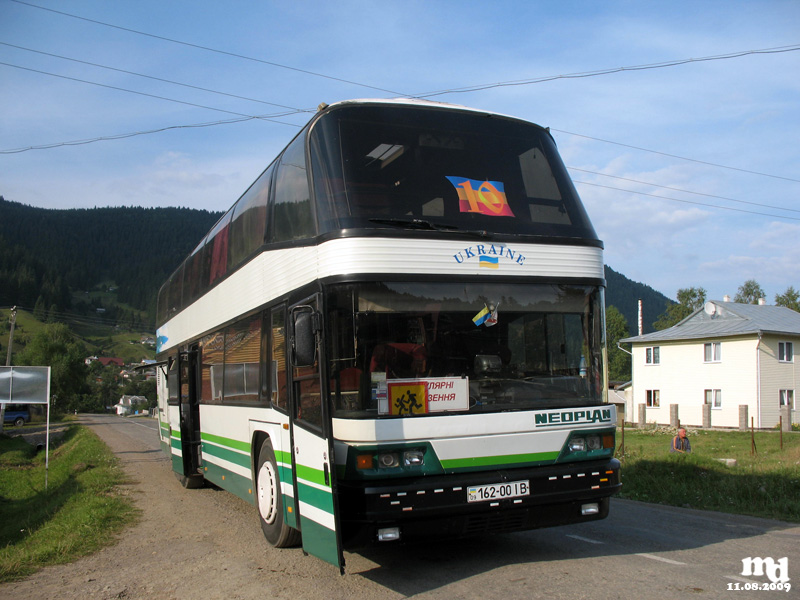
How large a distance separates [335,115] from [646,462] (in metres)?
9.96

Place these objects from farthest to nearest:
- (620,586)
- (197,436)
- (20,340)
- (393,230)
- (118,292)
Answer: (118,292) → (20,340) → (197,436) → (393,230) → (620,586)

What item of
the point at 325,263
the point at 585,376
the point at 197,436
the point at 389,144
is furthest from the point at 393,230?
the point at 197,436

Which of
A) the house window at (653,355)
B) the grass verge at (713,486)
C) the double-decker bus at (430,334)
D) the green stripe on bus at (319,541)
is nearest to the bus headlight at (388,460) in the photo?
the double-decker bus at (430,334)

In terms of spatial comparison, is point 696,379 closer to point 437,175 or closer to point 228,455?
point 228,455

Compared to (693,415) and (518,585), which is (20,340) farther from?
(518,585)

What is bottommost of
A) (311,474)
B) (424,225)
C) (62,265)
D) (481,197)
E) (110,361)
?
(110,361)

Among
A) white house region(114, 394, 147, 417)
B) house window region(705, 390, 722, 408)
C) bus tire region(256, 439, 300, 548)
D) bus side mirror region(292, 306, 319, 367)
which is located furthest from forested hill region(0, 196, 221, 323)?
bus side mirror region(292, 306, 319, 367)

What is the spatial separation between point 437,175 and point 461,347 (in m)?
1.60

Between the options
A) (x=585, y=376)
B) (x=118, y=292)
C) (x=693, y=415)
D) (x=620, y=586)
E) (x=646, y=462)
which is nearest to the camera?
(x=620, y=586)

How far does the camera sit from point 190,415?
1192 centimetres

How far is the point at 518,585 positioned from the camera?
220 inches

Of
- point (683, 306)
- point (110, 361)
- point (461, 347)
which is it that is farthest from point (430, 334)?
point (110, 361)

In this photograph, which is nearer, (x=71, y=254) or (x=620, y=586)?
(x=620, y=586)

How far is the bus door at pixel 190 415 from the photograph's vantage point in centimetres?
1175
